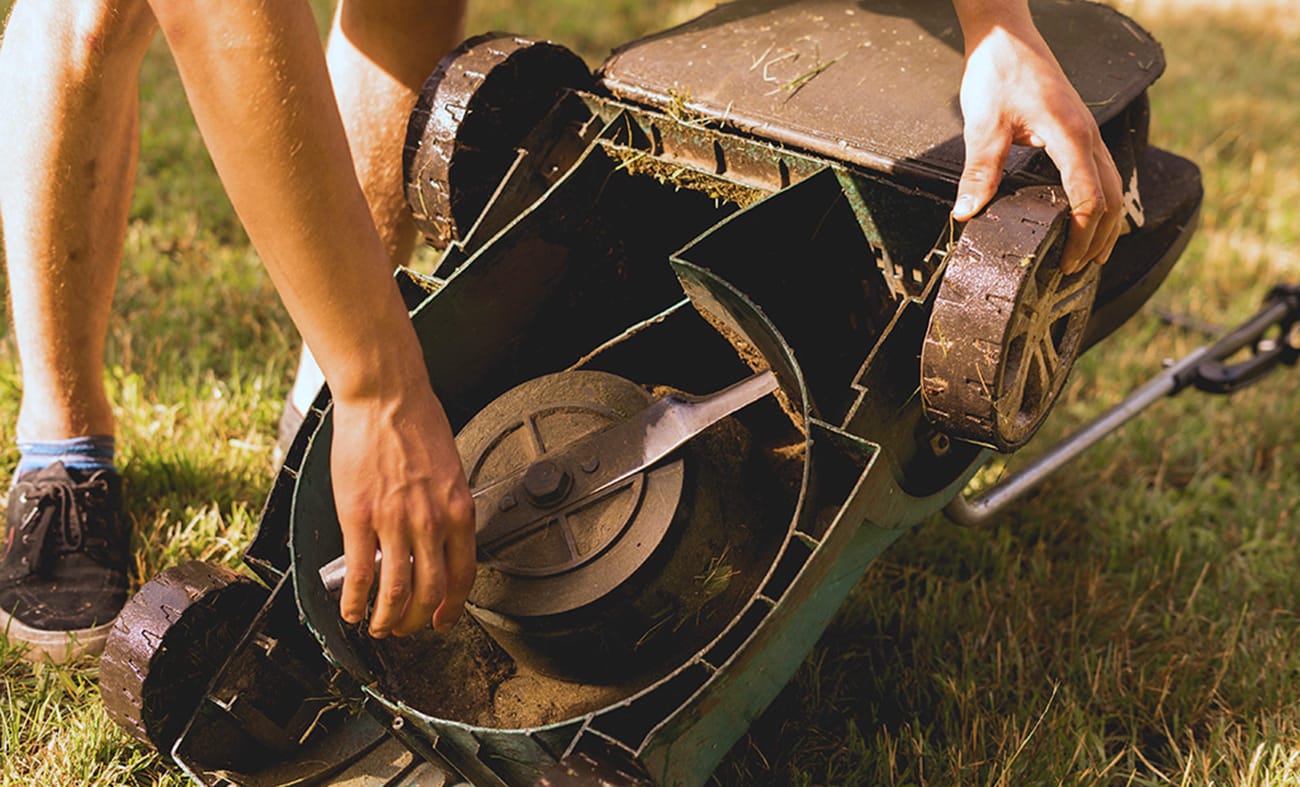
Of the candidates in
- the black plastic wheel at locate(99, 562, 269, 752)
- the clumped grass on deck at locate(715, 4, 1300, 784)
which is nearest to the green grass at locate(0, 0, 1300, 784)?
the clumped grass on deck at locate(715, 4, 1300, 784)

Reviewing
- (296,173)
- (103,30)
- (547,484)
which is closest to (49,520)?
(103,30)

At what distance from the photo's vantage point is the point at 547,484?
1.55 metres

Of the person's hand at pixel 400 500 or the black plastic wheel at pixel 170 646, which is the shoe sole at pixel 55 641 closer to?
the black plastic wheel at pixel 170 646

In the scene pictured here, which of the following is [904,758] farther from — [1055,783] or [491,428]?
[491,428]

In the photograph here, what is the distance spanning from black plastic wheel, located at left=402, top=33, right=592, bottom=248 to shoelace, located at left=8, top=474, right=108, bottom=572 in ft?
2.29

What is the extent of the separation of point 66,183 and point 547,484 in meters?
0.90

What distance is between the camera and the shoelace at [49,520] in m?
1.93

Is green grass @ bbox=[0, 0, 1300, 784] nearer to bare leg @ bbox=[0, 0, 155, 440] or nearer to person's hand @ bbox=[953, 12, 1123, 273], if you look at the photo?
bare leg @ bbox=[0, 0, 155, 440]

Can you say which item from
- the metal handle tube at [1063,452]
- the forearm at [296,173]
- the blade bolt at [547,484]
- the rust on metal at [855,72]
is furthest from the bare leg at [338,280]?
the metal handle tube at [1063,452]

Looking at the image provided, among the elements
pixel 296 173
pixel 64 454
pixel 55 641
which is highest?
pixel 296 173

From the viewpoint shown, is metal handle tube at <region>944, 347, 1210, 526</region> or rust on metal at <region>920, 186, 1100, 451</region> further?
metal handle tube at <region>944, 347, 1210, 526</region>

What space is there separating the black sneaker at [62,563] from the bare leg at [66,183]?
4.1 inches

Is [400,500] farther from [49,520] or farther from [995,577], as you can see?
[995,577]

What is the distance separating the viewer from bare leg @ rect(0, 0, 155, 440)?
180cm
